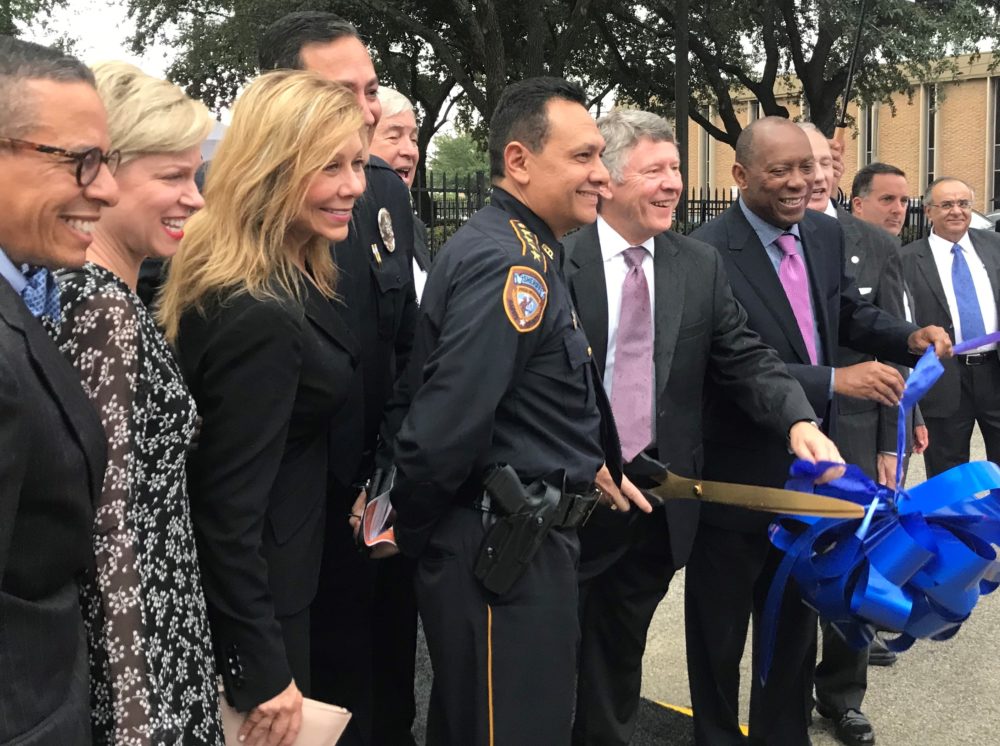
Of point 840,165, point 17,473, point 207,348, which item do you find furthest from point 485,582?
point 840,165

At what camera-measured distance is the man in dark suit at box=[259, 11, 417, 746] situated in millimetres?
2787

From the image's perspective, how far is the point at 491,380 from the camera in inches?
90.0

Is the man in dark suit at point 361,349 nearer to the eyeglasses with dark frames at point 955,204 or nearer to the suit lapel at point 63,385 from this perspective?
the suit lapel at point 63,385

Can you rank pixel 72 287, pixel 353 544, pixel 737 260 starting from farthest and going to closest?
pixel 737 260 < pixel 353 544 < pixel 72 287

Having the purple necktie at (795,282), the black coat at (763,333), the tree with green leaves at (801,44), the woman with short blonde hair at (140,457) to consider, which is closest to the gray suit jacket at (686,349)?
the black coat at (763,333)

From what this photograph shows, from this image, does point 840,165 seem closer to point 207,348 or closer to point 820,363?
point 820,363

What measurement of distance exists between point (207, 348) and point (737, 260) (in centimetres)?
206

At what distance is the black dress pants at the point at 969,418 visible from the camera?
18.3 feet

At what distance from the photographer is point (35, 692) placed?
53.2 inches

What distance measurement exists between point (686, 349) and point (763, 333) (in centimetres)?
37

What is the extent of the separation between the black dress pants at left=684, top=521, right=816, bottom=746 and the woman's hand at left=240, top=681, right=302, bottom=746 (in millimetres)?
1826

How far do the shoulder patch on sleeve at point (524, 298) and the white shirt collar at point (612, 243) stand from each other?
3.17ft

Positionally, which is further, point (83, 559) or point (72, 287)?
point (72, 287)

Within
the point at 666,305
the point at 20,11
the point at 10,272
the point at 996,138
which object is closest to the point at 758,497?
the point at 666,305
